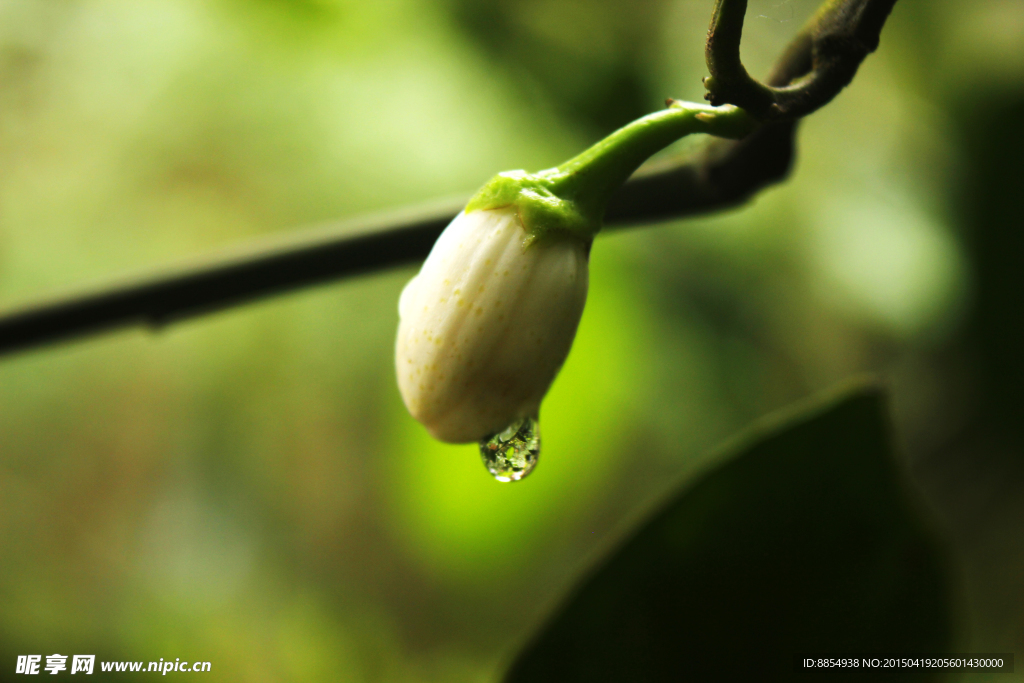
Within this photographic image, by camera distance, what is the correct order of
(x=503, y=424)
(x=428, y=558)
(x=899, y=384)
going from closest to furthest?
(x=503, y=424) → (x=428, y=558) → (x=899, y=384)

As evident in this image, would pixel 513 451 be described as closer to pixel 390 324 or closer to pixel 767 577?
pixel 767 577

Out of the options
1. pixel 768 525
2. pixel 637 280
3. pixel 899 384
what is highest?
pixel 637 280

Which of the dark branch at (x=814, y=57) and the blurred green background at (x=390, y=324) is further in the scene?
the blurred green background at (x=390, y=324)

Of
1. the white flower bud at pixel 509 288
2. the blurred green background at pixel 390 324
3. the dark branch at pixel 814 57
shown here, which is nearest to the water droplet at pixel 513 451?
the white flower bud at pixel 509 288

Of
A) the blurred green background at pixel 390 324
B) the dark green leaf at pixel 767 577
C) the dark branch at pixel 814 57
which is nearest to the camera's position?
the dark branch at pixel 814 57

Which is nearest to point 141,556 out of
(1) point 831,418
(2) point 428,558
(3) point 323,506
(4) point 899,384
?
(3) point 323,506

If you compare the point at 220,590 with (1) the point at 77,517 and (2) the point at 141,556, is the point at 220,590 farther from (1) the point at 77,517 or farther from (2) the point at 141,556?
(1) the point at 77,517

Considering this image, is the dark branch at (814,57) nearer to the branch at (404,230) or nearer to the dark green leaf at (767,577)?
the branch at (404,230)

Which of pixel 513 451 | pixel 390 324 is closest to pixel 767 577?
Result: pixel 513 451
